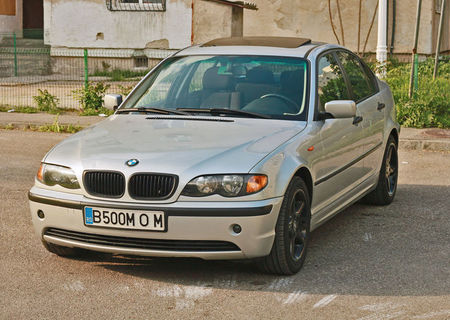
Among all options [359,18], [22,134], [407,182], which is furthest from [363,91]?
[359,18]

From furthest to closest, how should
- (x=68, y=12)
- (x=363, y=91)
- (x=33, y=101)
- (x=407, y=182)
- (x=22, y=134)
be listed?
(x=68, y=12) < (x=33, y=101) < (x=22, y=134) < (x=407, y=182) < (x=363, y=91)

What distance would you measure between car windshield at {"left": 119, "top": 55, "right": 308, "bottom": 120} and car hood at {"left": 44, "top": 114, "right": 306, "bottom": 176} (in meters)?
0.17

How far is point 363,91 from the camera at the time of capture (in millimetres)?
7691

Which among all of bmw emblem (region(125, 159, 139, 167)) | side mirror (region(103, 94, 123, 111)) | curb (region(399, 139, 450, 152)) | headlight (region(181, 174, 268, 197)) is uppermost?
side mirror (region(103, 94, 123, 111))

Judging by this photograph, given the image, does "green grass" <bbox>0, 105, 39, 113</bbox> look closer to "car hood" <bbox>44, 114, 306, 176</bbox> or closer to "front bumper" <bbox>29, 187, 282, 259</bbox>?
"car hood" <bbox>44, 114, 306, 176</bbox>

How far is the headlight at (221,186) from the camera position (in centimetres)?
523

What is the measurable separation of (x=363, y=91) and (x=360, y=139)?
28.2 inches

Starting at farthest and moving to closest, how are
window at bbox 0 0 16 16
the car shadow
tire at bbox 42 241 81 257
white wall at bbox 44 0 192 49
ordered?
1. window at bbox 0 0 16 16
2. white wall at bbox 44 0 192 49
3. tire at bbox 42 241 81 257
4. the car shadow

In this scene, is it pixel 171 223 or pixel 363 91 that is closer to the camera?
pixel 171 223

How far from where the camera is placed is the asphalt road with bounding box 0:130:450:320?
16.3 ft

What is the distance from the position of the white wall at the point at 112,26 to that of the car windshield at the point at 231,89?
624 inches

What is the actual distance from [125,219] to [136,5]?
18400mm

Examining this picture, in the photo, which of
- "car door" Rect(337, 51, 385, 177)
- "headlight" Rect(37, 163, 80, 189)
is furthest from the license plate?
"car door" Rect(337, 51, 385, 177)

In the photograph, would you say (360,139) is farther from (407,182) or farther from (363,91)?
(407,182)
